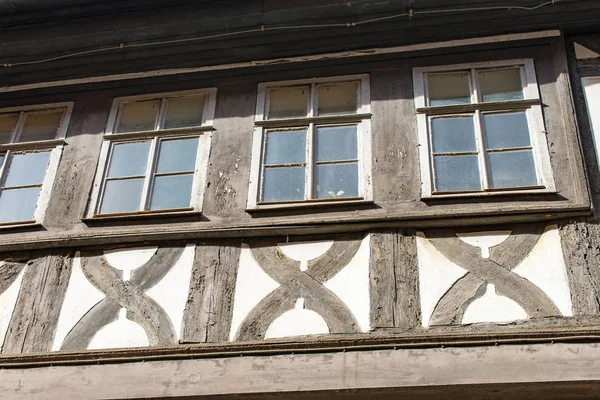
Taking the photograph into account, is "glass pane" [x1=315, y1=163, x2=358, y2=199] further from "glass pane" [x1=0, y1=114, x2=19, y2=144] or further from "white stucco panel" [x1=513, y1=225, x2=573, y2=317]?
"glass pane" [x1=0, y1=114, x2=19, y2=144]

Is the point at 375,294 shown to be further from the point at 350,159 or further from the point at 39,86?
the point at 39,86

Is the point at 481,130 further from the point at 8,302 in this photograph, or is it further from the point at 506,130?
the point at 8,302

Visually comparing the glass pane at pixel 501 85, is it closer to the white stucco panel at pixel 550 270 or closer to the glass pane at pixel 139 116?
the white stucco panel at pixel 550 270

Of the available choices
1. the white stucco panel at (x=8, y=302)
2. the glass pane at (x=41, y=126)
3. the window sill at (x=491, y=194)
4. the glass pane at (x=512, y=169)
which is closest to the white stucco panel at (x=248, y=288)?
the window sill at (x=491, y=194)

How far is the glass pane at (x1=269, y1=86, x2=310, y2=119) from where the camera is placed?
22.0 ft

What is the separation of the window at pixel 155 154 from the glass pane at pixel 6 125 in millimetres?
936

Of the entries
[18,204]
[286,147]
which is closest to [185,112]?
[286,147]

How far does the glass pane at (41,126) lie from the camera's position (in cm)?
707

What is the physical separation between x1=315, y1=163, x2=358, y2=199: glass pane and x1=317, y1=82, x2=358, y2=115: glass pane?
1.90 feet

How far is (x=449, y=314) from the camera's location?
5.29m

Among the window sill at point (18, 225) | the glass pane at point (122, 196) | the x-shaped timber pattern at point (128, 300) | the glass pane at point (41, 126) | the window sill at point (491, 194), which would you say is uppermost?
the glass pane at point (41, 126)

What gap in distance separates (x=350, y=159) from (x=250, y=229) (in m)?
0.96

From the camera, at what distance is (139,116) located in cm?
702

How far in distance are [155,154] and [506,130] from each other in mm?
2691
